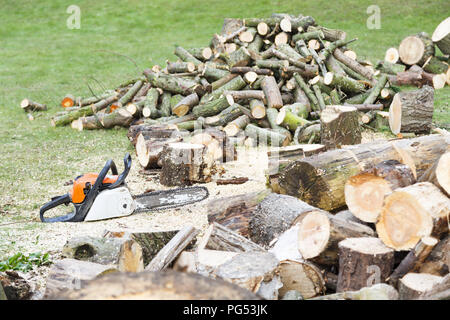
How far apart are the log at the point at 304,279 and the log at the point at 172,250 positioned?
33.1 inches

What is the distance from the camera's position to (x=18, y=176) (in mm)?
7246

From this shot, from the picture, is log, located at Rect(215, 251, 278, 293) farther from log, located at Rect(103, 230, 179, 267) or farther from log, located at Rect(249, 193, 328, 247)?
log, located at Rect(103, 230, 179, 267)

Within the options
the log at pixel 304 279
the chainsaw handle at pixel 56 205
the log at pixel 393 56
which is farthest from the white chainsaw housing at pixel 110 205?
the log at pixel 393 56

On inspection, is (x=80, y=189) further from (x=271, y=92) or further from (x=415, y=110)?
(x=415, y=110)

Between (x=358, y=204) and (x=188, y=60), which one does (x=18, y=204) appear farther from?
(x=188, y=60)

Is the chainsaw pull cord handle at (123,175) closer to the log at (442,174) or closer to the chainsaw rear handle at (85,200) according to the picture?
the chainsaw rear handle at (85,200)

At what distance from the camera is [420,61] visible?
11.8 m

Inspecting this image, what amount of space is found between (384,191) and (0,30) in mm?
20585

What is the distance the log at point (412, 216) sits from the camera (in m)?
3.56

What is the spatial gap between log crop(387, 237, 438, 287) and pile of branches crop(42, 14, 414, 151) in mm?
4522

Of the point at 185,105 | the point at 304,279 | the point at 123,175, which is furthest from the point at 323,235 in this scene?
the point at 185,105

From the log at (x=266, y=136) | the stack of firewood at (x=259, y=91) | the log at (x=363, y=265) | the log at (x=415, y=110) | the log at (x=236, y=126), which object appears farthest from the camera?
the stack of firewood at (x=259, y=91)

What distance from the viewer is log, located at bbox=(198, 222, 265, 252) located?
4.03 metres

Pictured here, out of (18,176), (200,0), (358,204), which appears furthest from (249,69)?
(200,0)
